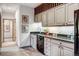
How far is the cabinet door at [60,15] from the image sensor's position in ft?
6.54

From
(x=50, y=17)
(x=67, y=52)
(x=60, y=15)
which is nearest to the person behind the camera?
(x=67, y=52)

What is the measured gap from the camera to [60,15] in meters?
2.03

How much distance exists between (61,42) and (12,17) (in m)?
0.75

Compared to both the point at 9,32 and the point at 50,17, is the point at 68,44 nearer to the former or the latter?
the point at 9,32

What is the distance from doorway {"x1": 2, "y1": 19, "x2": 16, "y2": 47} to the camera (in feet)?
5.20

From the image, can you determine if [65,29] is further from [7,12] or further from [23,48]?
[7,12]

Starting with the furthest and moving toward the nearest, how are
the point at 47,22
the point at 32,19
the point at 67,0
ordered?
the point at 47,22 < the point at 32,19 < the point at 67,0

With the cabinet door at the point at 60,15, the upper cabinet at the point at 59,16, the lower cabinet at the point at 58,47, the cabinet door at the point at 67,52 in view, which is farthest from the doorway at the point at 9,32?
the cabinet door at the point at 60,15

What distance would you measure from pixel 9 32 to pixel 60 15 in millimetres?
885

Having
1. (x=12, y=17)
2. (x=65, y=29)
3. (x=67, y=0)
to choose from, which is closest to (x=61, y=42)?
(x=65, y=29)

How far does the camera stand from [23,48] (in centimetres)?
180

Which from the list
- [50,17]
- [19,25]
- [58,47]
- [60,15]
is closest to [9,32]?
[19,25]

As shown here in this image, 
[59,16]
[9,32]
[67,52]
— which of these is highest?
[59,16]

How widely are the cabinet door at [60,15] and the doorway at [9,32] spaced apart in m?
0.78
